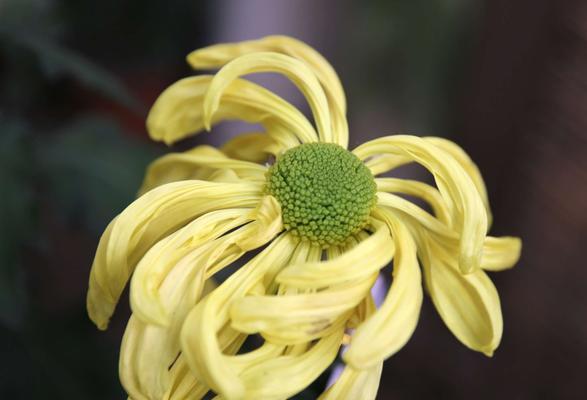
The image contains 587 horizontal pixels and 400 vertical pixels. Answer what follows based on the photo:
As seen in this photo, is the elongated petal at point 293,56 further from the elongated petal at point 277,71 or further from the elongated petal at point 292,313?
the elongated petal at point 292,313

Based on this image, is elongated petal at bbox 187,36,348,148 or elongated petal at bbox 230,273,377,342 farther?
elongated petal at bbox 187,36,348,148

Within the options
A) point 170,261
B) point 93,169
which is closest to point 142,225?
point 170,261

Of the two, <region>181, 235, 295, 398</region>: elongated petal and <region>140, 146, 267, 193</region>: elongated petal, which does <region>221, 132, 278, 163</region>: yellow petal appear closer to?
<region>140, 146, 267, 193</region>: elongated petal

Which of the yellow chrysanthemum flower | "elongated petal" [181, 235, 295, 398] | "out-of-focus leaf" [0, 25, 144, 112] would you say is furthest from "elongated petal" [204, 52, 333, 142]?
"out-of-focus leaf" [0, 25, 144, 112]

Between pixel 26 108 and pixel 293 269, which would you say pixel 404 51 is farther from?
pixel 293 269

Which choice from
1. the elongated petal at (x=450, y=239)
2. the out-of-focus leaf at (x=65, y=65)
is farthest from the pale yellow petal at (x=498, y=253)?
the out-of-focus leaf at (x=65, y=65)

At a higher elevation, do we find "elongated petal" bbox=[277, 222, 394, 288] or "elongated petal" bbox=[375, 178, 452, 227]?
"elongated petal" bbox=[277, 222, 394, 288]

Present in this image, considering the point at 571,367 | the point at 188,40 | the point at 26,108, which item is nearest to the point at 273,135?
the point at 26,108

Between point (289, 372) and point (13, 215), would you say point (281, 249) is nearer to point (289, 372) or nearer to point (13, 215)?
point (289, 372)
